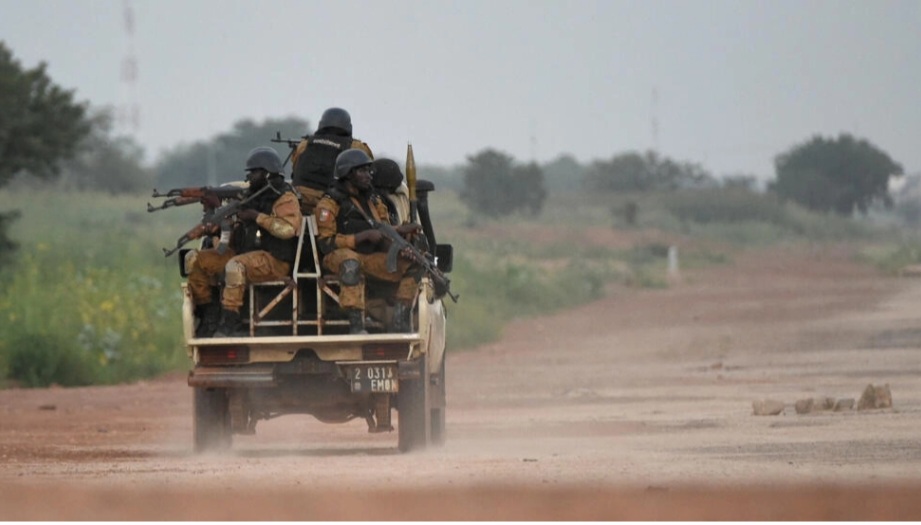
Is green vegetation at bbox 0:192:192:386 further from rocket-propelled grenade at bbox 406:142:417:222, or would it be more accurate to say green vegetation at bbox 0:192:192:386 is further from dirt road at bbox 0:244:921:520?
rocket-propelled grenade at bbox 406:142:417:222

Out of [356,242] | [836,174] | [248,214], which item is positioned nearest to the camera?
[356,242]

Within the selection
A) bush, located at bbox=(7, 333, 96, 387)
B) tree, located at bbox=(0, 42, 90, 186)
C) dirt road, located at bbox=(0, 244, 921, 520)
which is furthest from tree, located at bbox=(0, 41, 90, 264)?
bush, located at bbox=(7, 333, 96, 387)

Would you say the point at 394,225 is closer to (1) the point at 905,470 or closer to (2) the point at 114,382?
(1) the point at 905,470

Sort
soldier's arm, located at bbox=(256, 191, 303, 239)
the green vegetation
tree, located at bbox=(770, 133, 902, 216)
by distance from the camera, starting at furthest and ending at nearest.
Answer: tree, located at bbox=(770, 133, 902, 216) < the green vegetation < soldier's arm, located at bbox=(256, 191, 303, 239)

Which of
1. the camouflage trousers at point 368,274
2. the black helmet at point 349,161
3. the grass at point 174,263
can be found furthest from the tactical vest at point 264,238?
the grass at point 174,263

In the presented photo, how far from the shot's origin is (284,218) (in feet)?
55.4

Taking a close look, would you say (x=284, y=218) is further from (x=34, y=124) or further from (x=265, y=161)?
(x=34, y=124)

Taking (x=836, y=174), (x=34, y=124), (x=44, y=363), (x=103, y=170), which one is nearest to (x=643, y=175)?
(x=836, y=174)

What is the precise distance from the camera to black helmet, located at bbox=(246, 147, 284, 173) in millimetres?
17141

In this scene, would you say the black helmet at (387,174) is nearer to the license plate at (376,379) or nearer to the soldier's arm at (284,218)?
the soldier's arm at (284,218)

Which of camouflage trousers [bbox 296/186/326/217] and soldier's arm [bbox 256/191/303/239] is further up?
camouflage trousers [bbox 296/186/326/217]

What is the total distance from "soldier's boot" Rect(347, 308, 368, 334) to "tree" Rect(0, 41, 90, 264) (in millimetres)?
28458

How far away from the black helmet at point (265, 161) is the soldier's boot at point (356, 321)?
4.24ft

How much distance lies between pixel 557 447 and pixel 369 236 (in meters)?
2.64
